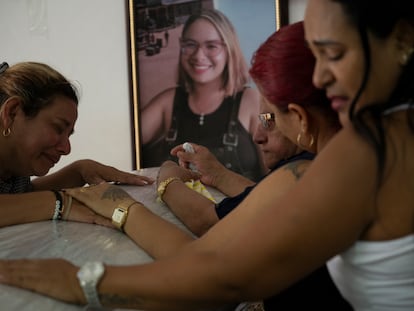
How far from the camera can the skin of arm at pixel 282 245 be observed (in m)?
0.57

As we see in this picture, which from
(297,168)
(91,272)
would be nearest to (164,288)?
(91,272)

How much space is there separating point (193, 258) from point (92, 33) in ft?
6.66

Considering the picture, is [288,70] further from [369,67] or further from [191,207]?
[191,207]

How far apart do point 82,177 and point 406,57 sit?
122 centimetres

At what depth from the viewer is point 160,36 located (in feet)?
7.53

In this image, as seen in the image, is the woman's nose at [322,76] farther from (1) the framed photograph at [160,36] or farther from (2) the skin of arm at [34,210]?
(1) the framed photograph at [160,36]

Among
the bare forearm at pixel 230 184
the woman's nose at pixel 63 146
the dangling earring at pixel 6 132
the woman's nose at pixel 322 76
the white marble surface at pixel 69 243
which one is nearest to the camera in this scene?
the woman's nose at pixel 322 76

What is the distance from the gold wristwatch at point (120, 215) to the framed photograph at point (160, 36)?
1260 millimetres

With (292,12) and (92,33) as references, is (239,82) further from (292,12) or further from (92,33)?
(92,33)

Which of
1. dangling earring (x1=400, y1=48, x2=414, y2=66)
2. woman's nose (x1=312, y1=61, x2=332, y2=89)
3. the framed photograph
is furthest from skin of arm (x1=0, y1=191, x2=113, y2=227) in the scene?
the framed photograph

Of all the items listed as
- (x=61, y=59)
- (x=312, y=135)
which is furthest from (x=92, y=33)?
(x=312, y=135)

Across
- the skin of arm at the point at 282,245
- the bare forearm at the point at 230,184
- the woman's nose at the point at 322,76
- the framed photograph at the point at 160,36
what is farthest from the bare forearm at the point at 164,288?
the framed photograph at the point at 160,36

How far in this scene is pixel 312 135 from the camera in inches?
34.4

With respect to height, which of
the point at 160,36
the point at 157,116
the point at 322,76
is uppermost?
the point at 160,36
